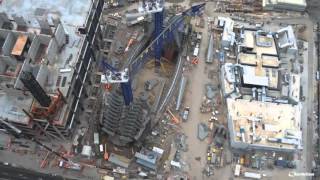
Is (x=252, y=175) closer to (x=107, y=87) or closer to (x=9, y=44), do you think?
(x=107, y=87)

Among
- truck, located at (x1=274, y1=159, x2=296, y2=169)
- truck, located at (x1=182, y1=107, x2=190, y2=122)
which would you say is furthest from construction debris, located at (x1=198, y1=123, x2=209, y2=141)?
truck, located at (x1=274, y1=159, x2=296, y2=169)

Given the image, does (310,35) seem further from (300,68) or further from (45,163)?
(45,163)

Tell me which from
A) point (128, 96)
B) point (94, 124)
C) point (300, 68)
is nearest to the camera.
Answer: point (128, 96)

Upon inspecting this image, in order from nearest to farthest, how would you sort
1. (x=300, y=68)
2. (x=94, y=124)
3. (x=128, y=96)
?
(x=128, y=96)
(x=94, y=124)
(x=300, y=68)

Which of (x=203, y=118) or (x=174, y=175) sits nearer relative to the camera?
(x=174, y=175)

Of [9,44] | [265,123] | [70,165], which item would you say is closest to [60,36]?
[9,44]

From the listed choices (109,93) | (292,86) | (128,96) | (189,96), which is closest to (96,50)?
(109,93)

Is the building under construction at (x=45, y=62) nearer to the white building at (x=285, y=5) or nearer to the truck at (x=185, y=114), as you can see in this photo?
the truck at (x=185, y=114)

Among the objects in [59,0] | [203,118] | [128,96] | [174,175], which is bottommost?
[174,175]
